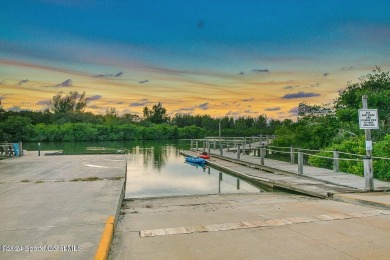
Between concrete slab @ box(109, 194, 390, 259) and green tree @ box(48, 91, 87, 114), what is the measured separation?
4583 inches

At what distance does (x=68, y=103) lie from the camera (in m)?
120

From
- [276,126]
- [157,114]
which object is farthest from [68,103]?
[276,126]

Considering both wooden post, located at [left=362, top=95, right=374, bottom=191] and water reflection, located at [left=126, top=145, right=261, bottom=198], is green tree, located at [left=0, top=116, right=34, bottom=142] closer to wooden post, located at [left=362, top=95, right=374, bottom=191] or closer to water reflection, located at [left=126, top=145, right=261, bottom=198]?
water reflection, located at [left=126, top=145, right=261, bottom=198]

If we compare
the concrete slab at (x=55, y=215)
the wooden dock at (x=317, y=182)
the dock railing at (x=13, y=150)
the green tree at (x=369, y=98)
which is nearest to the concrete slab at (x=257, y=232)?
the concrete slab at (x=55, y=215)

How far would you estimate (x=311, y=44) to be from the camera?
23484 millimetres

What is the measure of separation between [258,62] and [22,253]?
26.0m

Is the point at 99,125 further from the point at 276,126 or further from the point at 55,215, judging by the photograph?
the point at 55,215

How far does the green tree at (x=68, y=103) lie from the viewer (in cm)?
11788

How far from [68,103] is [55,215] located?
121m

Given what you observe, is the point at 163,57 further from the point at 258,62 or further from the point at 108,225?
the point at 108,225

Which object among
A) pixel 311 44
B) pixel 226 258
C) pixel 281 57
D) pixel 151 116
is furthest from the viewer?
pixel 151 116

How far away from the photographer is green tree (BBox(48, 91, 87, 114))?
387 ft

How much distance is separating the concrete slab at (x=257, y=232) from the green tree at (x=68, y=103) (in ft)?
382

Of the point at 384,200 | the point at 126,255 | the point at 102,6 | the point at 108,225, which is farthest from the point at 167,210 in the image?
the point at 102,6
